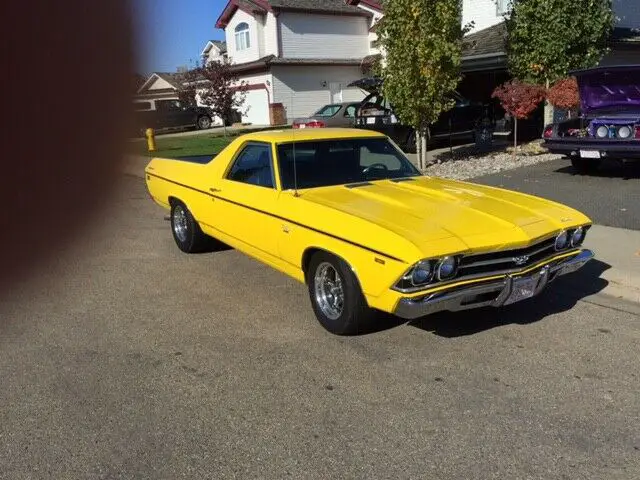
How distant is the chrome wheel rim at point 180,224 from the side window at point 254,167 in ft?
4.31

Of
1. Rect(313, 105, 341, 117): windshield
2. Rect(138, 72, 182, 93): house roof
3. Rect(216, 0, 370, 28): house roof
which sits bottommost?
Rect(313, 105, 341, 117): windshield

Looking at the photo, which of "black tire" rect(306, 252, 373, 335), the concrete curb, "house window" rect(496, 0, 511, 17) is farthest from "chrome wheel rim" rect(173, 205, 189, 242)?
"house window" rect(496, 0, 511, 17)

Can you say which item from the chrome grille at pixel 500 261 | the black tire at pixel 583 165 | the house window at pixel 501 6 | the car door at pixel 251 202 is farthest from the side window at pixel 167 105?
the house window at pixel 501 6

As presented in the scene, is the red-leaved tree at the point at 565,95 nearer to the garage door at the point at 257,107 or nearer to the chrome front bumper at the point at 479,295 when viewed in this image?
the chrome front bumper at the point at 479,295

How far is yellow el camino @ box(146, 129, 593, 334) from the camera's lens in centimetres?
402

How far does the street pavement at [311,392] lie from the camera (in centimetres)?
300

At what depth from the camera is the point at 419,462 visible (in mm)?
2975

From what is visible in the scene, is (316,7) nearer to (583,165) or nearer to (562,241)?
(583,165)

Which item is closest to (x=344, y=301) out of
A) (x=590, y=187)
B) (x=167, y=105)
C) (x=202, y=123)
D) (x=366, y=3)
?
(x=202, y=123)

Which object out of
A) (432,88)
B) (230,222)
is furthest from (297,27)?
(230,222)

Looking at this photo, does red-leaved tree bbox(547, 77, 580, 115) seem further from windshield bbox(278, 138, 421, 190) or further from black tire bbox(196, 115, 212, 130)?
black tire bbox(196, 115, 212, 130)

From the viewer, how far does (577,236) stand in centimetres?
485

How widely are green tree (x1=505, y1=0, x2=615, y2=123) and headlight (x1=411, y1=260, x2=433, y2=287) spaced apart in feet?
36.9

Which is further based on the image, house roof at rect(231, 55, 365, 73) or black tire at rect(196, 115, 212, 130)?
house roof at rect(231, 55, 365, 73)
